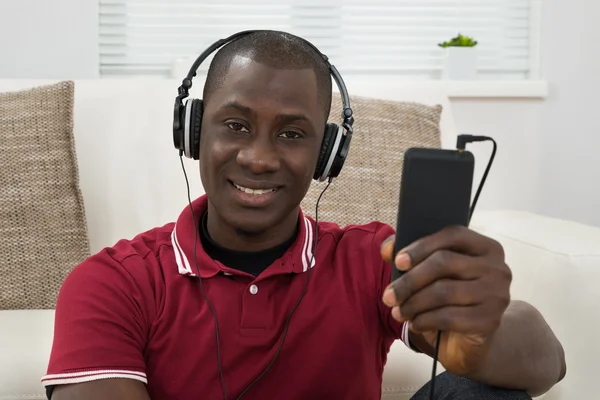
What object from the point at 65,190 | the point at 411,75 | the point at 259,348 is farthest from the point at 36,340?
the point at 411,75

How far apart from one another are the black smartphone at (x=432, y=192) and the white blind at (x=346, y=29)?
1.86m

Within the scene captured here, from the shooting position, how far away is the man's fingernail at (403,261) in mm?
715

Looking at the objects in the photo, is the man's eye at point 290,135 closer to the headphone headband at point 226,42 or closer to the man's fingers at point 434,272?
the headphone headband at point 226,42

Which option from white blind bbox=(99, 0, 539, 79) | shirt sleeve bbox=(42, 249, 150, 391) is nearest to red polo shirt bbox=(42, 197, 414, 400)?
shirt sleeve bbox=(42, 249, 150, 391)

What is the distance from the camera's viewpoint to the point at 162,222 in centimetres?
189

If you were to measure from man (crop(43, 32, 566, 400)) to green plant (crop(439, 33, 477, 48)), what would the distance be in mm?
1571

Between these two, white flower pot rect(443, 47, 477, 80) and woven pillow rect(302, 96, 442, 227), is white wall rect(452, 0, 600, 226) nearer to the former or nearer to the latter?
white flower pot rect(443, 47, 477, 80)

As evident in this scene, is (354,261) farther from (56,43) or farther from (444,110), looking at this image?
(56,43)

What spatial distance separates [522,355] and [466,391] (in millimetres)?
86

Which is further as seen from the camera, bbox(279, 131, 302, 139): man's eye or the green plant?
the green plant

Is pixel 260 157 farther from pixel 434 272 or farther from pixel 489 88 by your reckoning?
A: pixel 489 88

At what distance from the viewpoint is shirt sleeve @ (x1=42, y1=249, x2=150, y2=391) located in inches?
38.9

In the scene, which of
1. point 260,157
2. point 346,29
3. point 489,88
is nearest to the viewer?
point 260,157

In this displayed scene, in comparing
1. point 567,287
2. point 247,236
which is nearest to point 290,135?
point 247,236
